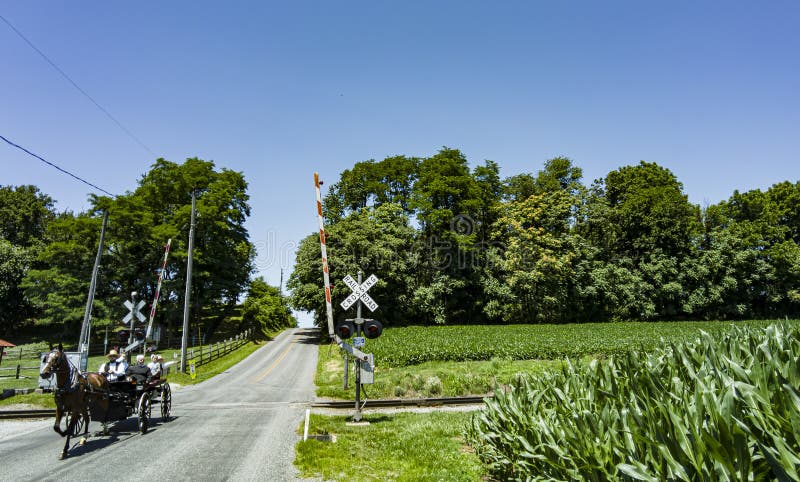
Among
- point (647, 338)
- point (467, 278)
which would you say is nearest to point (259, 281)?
point (467, 278)

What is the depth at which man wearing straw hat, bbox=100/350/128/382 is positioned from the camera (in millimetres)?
12531

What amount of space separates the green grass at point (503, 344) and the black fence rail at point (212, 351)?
12.2 m

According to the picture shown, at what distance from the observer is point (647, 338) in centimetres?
3903

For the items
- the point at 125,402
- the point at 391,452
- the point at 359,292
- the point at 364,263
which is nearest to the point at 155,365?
the point at 125,402

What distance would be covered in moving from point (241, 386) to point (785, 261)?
207 feet

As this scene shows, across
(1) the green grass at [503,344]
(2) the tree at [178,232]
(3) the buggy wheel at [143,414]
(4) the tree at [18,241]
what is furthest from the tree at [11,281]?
(3) the buggy wheel at [143,414]

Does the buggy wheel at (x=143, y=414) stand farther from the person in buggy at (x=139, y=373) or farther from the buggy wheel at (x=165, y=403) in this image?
the buggy wheel at (x=165, y=403)

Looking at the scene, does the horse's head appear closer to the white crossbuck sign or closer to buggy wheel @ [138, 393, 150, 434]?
buggy wheel @ [138, 393, 150, 434]

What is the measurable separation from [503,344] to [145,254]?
1425 inches

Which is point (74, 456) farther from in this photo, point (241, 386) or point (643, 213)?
point (643, 213)

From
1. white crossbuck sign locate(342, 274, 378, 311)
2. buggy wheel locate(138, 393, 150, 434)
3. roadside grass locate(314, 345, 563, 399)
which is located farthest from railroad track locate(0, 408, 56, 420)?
white crossbuck sign locate(342, 274, 378, 311)

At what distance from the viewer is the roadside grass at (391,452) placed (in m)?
8.30

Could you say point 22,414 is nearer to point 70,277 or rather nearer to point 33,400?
point 33,400

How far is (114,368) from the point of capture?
1290cm
